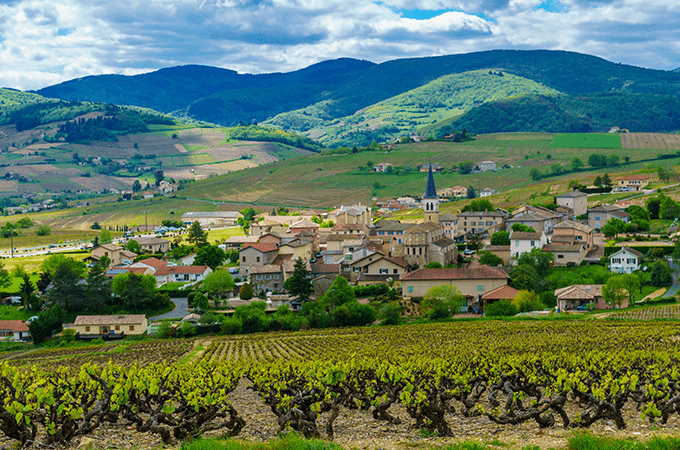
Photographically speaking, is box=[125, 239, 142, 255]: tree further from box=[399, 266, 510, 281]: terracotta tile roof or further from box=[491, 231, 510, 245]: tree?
box=[491, 231, 510, 245]: tree

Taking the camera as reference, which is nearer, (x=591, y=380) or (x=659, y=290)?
(x=591, y=380)

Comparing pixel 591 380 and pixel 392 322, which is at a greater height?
pixel 591 380

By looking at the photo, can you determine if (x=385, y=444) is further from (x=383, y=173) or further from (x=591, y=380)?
(x=383, y=173)

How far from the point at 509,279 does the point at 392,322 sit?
1260cm

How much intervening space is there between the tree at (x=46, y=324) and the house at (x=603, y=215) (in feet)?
188

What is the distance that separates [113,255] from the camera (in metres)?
81.2

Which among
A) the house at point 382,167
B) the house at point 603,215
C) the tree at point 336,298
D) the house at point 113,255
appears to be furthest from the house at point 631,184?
the house at point 113,255

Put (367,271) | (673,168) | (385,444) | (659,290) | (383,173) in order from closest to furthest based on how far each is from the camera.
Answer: (385,444) → (659,290) → (367,271) → (673,168) → (383,173)

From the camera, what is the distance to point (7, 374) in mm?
16656

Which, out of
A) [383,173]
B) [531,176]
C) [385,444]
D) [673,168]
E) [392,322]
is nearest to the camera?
[385,444]

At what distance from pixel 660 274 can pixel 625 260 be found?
4.50 m

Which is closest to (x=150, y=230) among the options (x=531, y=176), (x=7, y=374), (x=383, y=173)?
(x=383, y=173)

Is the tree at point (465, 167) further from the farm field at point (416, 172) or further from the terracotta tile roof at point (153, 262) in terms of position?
the terracotta tile roof at point (153, 262)

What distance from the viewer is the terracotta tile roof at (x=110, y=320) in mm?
53594
